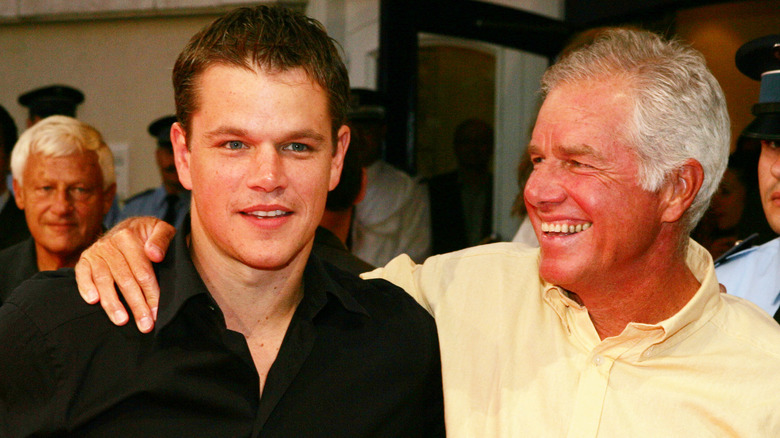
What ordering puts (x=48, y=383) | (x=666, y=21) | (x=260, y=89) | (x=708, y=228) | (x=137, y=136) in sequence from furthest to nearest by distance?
1. (x=137, y=136)
2. (x=666, y=21)
3. (x=708, y=228)
4. (x=260, y=89)
5. (x=48, y=383)

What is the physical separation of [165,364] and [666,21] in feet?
14.1

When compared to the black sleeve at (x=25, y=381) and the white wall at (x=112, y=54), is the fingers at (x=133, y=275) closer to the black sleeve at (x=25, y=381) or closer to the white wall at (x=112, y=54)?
the black sleeve at (x=25, y=381)

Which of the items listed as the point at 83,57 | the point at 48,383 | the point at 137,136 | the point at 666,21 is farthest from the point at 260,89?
the point at 83,57

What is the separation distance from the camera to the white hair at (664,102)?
6.10ft

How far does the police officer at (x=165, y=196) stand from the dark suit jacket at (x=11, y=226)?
109cm

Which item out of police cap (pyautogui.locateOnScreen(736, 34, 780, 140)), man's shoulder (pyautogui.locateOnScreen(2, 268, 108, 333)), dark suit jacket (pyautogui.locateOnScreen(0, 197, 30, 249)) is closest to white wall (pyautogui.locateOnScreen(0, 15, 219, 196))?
dark suit jacket (pyautogui.locateOnScreen(0, 197, 30, 249))

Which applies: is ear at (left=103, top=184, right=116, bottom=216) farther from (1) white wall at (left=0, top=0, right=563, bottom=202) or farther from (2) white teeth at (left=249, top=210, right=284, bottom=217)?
(1) white wall at (left=0, top=0, right=563, bottom=202)

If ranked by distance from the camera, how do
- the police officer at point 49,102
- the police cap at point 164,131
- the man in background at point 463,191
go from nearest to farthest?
1. the police cap at point 164,131
2. the man in background at point 463,191
3. the police officer at point 49,102

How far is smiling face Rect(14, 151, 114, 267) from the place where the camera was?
3.23 metres

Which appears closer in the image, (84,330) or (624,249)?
(84,330)

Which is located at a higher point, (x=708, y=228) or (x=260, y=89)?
(x=260, y=89)

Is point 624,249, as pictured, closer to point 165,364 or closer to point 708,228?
point 165,364

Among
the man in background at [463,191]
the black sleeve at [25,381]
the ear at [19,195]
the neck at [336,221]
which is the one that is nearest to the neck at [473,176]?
the man in background at [463,191]

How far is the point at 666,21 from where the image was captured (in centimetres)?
498
